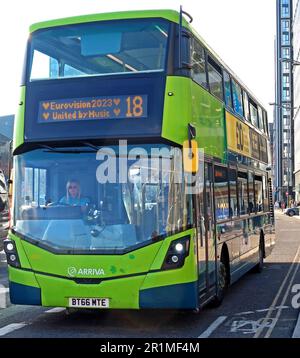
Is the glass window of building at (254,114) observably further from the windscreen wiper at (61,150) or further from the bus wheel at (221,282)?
the windscreen wiper at (61,150)

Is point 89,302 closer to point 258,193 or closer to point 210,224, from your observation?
point 210,224

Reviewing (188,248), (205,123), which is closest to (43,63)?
(205,123)

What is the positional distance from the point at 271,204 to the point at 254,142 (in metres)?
3.22

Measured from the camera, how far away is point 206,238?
820 cm

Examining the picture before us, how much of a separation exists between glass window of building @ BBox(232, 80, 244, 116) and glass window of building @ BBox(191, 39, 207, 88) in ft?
8.11

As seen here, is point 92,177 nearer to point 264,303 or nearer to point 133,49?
point 133,49

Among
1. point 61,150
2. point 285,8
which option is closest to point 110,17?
point 61,150

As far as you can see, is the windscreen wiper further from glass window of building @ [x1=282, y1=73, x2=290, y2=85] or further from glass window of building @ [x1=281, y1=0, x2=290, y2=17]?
glass window of building @ [x1=281, y1=0, x2=290, y2=17]

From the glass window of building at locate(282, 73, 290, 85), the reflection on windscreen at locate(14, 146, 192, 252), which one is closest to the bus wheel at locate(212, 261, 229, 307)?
the reflection on windscreen at locate(14, 146, 192, 252)

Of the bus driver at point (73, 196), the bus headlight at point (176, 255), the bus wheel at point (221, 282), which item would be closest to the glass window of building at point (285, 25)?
the bus wheel at point (221, 282)

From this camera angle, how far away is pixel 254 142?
43.9 feet

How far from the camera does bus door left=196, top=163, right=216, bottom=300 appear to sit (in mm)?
7848

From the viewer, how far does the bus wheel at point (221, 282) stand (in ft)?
29.9

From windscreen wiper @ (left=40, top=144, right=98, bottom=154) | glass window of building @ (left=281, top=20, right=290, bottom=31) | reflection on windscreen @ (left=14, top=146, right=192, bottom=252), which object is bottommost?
reflection on windscreen @ (left=14, top=146, right=192, bottom=252)
